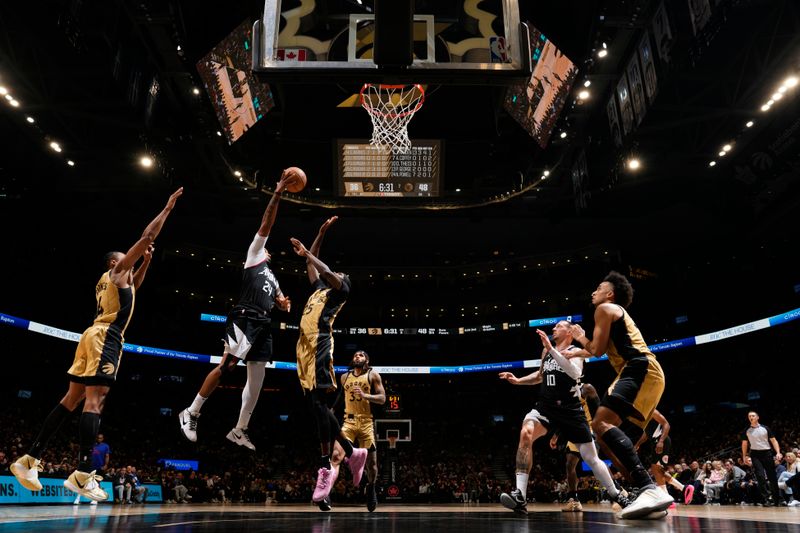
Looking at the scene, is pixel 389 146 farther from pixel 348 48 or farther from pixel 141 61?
pixel 348 48

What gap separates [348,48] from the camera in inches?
243

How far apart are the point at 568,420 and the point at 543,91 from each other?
25.1 ft

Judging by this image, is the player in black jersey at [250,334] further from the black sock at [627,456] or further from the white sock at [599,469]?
the white sock at [599,469]

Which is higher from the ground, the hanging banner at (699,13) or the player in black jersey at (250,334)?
the hanging banner at (699,13)

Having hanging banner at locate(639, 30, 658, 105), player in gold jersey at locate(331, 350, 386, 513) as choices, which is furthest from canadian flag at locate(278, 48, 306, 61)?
hanging banner at locate(639, 30, 658, 105)

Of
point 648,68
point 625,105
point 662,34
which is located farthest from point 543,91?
point 625,105

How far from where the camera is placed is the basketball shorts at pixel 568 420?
6621 mm

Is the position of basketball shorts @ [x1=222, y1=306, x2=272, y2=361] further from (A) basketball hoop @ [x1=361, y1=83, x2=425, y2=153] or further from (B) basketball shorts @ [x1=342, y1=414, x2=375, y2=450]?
(A) basketball hoop @ [x1=361, y1=83, x2=425, y2=153]

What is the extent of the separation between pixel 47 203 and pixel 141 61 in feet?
40.2

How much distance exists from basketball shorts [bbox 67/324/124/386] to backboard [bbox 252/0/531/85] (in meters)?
2.91

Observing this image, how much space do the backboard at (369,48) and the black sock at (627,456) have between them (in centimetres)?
336

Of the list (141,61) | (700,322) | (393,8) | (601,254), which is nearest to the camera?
(393,8)

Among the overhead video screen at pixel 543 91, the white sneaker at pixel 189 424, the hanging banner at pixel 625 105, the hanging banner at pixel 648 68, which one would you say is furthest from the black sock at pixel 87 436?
the hanging banner at pixel 625 105

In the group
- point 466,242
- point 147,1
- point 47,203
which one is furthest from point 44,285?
point 466,242
